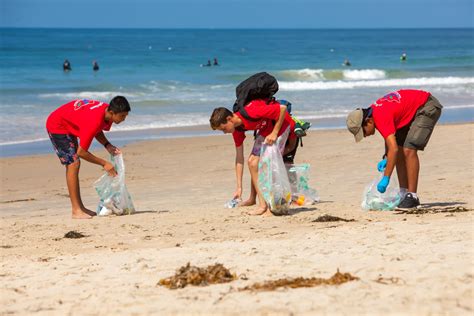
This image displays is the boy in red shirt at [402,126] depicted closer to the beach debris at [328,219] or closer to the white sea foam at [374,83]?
the beach debris at [328,219]

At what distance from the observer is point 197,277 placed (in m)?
5.10

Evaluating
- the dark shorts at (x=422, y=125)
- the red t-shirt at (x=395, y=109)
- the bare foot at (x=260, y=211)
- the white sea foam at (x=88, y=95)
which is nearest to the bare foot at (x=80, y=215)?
the bare foot at (x=260, y=211)

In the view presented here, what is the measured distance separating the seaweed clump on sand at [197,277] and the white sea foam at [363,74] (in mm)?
35222

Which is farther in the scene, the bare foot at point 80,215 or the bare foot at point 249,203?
the bare foot at point 249,203

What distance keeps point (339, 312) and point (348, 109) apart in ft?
58.4

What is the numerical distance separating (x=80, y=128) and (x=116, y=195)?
83 centimetres

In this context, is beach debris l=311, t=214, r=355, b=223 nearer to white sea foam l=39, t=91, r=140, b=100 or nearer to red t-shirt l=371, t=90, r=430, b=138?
red t-shirt l=371, t=90, r=430, b=138

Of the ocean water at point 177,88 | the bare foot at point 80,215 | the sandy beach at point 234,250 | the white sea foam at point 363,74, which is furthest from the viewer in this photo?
the white sea foam at point 363,74

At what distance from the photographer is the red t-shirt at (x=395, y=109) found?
295 inches

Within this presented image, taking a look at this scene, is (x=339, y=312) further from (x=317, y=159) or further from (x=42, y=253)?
(x=317, y=159)

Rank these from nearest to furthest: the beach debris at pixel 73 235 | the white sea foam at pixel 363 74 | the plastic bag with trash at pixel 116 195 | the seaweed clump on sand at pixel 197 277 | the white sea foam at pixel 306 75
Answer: the seaweed clump on sand at pixel 197 277
the beach debris at pixel 73 235
the plastic bag with trash at pixel 116 195
the white sea foam at pixel 306 75
the white sea foam at pixel 363 74

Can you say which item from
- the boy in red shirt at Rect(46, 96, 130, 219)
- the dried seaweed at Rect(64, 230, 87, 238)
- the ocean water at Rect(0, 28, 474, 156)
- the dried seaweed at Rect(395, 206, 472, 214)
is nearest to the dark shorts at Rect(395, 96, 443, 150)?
the dried seaweed at Rect(395, 206, 472, 214)

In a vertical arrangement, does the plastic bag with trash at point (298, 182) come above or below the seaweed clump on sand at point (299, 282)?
above

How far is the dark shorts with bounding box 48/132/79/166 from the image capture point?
27.0ft
